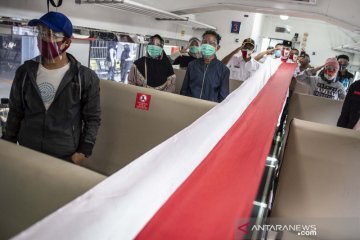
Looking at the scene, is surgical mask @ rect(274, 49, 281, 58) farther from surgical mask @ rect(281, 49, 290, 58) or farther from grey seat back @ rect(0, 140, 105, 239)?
grey seat back @ rect(0, 140, 105, 239)

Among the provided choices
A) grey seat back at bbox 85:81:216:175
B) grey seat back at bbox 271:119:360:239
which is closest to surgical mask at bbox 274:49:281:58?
grey seat back at bbox 85:81:216:175

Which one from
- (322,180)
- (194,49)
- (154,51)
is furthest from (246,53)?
(322,180)

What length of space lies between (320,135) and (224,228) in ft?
4.01

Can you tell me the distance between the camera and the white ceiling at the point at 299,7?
4008 millimetres

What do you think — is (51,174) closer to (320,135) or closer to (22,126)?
(22,126)

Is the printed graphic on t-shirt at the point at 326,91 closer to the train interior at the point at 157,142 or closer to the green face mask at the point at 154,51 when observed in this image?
the train interior at the point at 157,142

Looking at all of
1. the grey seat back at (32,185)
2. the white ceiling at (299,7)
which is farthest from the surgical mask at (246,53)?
the grey seat back at (32,185)

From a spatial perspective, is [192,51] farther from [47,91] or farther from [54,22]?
[47,91]

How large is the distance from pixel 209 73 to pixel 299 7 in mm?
2366

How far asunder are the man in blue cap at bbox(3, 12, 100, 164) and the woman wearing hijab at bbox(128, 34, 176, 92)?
44.5 inches

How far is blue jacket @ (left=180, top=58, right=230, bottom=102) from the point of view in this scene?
106 inches

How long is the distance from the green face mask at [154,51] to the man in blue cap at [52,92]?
1226 millimetres

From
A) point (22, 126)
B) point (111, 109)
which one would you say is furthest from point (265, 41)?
point (22, 126)

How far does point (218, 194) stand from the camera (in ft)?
2.79
